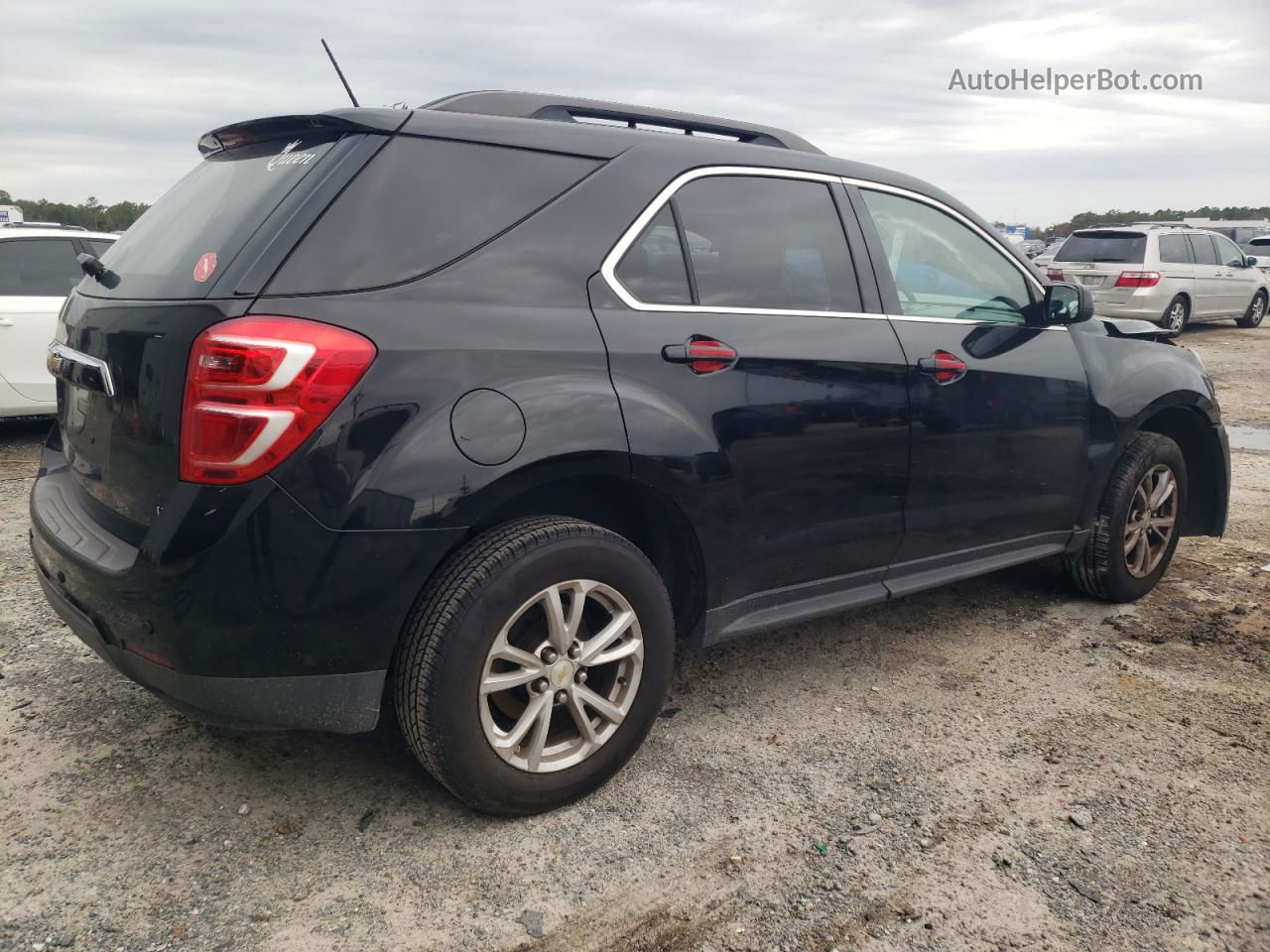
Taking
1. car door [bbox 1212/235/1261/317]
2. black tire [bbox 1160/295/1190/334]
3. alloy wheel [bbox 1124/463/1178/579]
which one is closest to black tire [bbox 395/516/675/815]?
alloy wheel [bbox 1124/463/1178/579]

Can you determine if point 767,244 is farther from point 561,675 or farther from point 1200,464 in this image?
point 1200,464

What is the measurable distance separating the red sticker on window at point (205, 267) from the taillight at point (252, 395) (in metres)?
0.23

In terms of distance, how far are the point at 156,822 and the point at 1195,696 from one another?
3254 millimetres

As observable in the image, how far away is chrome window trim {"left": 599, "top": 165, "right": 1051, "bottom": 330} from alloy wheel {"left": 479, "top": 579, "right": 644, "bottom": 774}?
2.61ft

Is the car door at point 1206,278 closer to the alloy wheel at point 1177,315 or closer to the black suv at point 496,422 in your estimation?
the alloy wheel at point 1177,315

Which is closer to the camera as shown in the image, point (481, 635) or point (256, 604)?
point (256, 604)

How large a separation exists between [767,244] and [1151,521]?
2.41 metres

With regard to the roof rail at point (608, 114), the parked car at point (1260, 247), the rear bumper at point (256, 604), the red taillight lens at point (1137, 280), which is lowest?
the rear bumper at point (256, 604)

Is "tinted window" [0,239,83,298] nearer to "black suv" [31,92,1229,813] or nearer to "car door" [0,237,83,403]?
"car door" [0,237,83,403]

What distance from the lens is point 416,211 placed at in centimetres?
256

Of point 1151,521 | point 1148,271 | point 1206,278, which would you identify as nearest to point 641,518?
point 1151,521

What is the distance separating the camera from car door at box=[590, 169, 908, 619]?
2.84m

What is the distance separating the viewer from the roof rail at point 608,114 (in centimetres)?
299

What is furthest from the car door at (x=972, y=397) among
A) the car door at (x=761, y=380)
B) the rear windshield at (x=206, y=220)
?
the rear windshield at (x=206, y=220)
